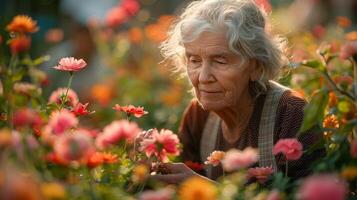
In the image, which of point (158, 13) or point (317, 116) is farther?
point (158, 13)

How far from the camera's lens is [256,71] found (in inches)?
106

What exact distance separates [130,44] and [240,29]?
2.85m

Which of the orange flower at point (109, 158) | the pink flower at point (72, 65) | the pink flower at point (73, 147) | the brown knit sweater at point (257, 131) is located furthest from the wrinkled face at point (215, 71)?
the pink flower at point (73, 147)

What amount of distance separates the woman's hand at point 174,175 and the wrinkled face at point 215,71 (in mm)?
417

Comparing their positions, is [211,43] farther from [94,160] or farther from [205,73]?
[94,160]

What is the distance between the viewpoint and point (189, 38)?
8.38ft

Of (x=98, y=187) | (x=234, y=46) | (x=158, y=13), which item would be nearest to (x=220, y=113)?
(x=234, y=46)

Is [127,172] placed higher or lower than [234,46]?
lower

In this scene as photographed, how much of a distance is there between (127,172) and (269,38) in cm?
104

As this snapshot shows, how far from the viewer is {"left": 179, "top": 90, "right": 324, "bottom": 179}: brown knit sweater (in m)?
2.44

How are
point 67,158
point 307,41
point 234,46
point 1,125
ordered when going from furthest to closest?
point 307,41 → point 234,46 → point 1,125 → point 67,158

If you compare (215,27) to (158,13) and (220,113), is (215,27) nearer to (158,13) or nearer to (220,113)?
(220,113)

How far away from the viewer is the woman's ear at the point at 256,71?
2676 millimetres

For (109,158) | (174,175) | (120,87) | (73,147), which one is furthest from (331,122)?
(120,87)
